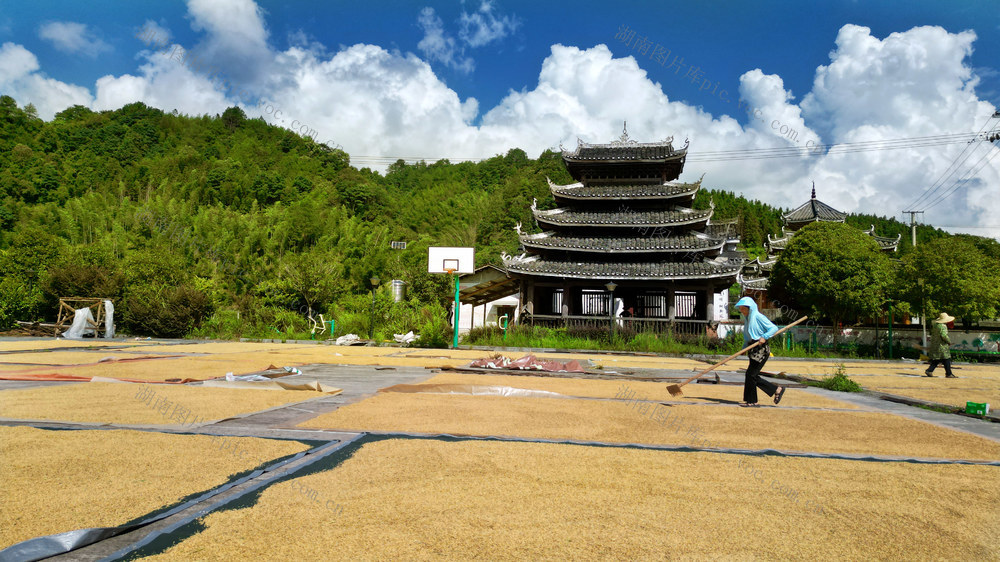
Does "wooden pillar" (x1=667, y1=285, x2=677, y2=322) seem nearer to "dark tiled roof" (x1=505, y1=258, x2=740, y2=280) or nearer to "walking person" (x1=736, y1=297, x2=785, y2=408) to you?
"dark tiled roof" (x1=505, y1=258, x2=740, y2=280)

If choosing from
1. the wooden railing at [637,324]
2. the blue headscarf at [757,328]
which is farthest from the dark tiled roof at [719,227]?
the blue headscarf at [757,328]

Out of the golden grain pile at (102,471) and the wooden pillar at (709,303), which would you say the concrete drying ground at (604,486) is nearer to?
the golden grain pile at (102,471)

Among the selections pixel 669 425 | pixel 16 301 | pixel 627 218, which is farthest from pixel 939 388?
pixel 16 301

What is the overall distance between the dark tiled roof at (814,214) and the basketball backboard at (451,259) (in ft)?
89.7

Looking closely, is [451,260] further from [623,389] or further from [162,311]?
[623,389]

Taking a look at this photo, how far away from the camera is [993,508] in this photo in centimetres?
291

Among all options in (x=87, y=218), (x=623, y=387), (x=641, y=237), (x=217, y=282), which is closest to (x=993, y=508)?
(x=623, y=387)

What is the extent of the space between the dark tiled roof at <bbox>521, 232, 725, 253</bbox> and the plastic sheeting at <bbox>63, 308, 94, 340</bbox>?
1645 cm

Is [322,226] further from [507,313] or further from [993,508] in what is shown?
[993,508]

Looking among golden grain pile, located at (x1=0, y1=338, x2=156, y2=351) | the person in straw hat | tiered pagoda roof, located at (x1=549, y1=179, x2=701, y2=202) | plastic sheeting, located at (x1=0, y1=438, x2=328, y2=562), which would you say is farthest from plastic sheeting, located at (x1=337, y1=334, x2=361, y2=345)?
plastic sheeting, located at (x1=0, y1=438, x2=328, y2=562)

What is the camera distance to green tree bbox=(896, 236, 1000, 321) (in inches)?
698

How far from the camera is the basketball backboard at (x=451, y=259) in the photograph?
2206 cm

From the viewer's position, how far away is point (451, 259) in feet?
73.8

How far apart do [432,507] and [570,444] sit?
1698 millimetres
